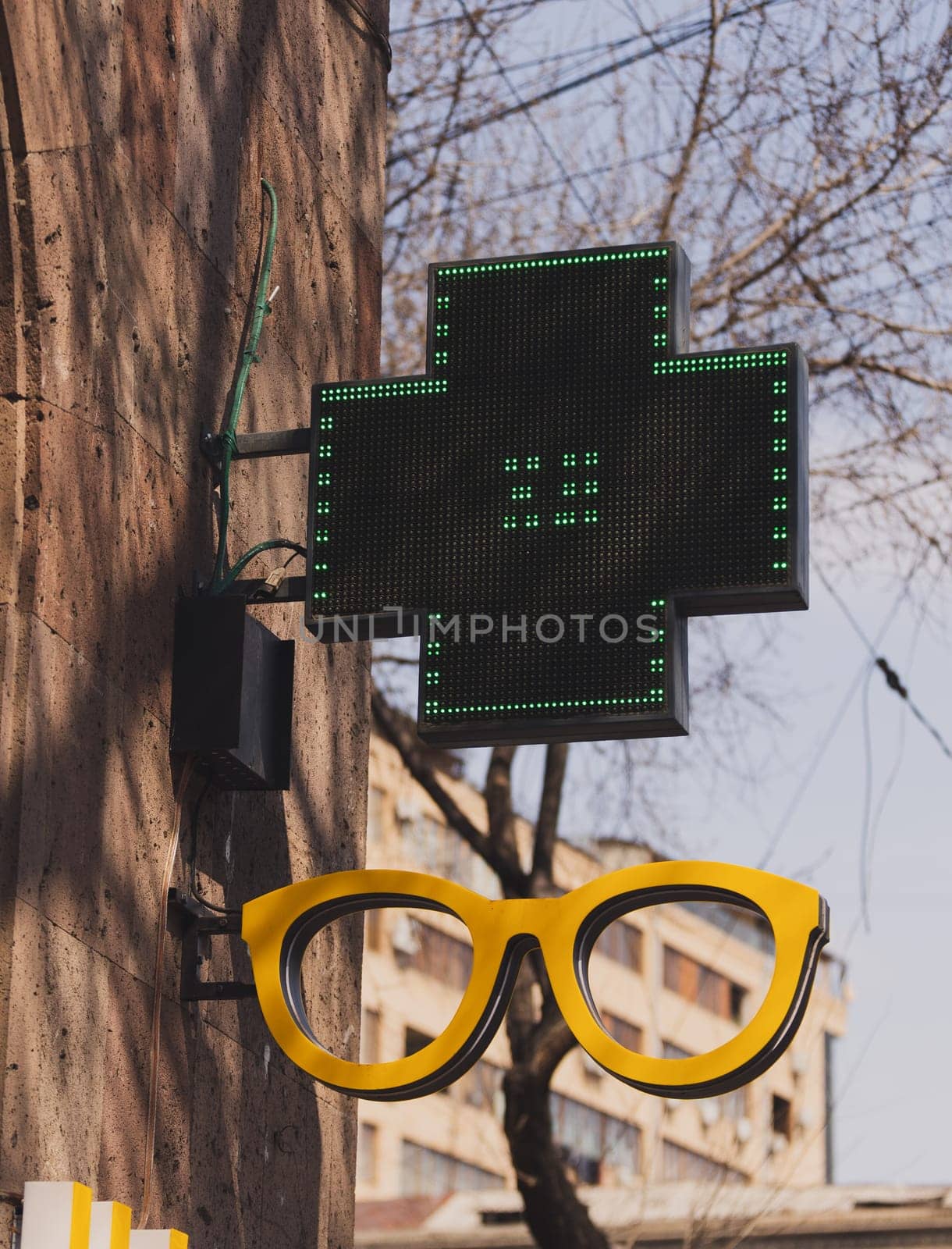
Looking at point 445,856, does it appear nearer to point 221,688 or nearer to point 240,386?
point 240,386

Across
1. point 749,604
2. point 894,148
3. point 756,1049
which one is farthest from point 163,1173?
point 894,148

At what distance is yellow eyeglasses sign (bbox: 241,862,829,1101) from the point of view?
468cm

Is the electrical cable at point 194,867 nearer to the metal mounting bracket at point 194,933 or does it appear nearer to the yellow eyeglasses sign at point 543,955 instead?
the metal mounting bracket at point 194,933

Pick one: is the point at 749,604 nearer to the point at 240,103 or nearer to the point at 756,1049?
the point at 756,1049

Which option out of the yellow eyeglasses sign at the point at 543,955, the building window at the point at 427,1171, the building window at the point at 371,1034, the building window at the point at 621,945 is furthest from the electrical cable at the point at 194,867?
the building window at the point at 621,945

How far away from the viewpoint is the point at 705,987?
54.6m

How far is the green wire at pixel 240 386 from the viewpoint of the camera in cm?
562

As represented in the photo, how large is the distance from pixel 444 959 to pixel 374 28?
41040 millimetres

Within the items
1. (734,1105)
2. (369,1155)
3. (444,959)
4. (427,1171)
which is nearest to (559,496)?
(369,1155)

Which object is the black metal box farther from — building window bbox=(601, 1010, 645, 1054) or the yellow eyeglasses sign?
building window bbox=(601, 1010, 645, 1054)

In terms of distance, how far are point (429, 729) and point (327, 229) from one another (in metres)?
2.44

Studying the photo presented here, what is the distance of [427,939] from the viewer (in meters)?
46.2

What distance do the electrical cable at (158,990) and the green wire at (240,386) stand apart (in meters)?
0.56

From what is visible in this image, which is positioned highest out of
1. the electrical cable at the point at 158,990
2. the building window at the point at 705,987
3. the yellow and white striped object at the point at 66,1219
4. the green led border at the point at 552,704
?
the green led border at the point at 552,704
